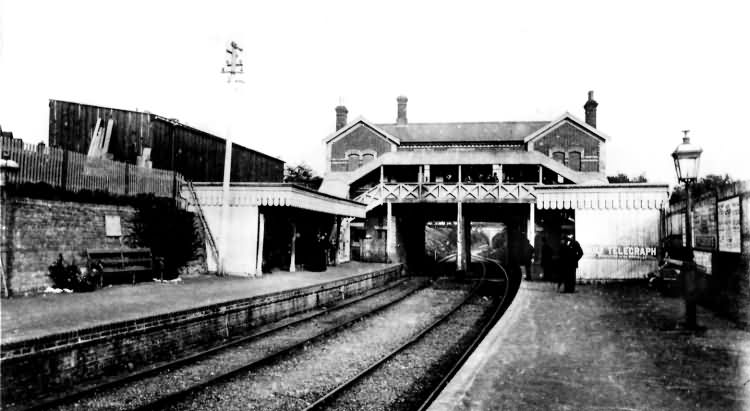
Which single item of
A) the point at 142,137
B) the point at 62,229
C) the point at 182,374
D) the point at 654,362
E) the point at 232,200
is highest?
the point at 142,137

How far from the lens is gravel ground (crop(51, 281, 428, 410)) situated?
582 centimetres

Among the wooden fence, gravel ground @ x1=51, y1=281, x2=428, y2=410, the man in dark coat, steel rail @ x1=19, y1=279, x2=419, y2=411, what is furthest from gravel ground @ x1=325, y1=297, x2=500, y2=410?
the wooden fence

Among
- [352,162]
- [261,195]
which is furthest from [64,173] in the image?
[352,162]

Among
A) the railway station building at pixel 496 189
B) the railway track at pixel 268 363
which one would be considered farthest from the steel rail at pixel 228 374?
the railway station building at pixel 496 189

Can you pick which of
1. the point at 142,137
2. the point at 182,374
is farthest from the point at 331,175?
the point at 182,374

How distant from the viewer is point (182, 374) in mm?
6965

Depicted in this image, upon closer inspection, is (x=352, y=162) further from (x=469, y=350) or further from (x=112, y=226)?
(x=469, y=350)

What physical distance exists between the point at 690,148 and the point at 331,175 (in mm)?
22919

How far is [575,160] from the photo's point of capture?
2912 cm

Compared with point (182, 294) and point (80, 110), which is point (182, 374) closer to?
point (182, 294)

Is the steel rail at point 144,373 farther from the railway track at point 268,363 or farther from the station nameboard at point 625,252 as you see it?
the station nameboard at point 625,252

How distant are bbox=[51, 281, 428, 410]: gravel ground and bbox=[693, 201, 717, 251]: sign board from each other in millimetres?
7246

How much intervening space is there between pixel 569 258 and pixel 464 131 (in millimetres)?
20274

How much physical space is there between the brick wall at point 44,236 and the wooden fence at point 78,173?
0.51 metres
